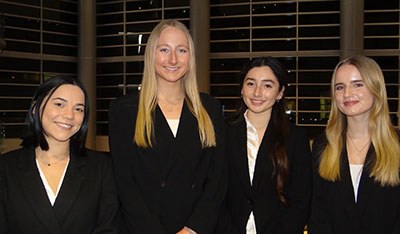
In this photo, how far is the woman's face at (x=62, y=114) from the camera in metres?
3.10

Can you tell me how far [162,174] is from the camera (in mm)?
3521

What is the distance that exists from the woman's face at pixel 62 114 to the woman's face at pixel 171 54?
2.27 ft

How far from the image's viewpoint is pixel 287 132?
3.97 meters

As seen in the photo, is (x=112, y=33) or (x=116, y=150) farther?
(x=112, y=33)

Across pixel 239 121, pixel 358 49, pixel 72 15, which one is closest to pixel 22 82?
pixel 72 15

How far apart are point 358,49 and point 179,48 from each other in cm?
1995

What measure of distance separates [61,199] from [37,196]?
155 millimetres

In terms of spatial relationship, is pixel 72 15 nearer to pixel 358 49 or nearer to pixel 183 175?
pixel 358 49

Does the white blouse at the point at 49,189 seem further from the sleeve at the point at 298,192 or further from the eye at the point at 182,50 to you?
the sleeve at the point at 298,192

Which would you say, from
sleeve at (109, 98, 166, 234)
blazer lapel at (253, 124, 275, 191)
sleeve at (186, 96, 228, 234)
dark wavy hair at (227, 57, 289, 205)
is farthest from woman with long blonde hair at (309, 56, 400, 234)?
sleeve at (109, 98, 166, 234)

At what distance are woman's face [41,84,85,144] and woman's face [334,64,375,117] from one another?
2.04 metres

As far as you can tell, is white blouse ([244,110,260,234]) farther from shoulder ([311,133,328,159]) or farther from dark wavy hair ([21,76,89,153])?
dark wavy hair ([21,76,89,153])

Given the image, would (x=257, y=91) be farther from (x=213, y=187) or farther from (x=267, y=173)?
(x=213, y=187)

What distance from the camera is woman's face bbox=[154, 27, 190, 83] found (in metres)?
3.47
